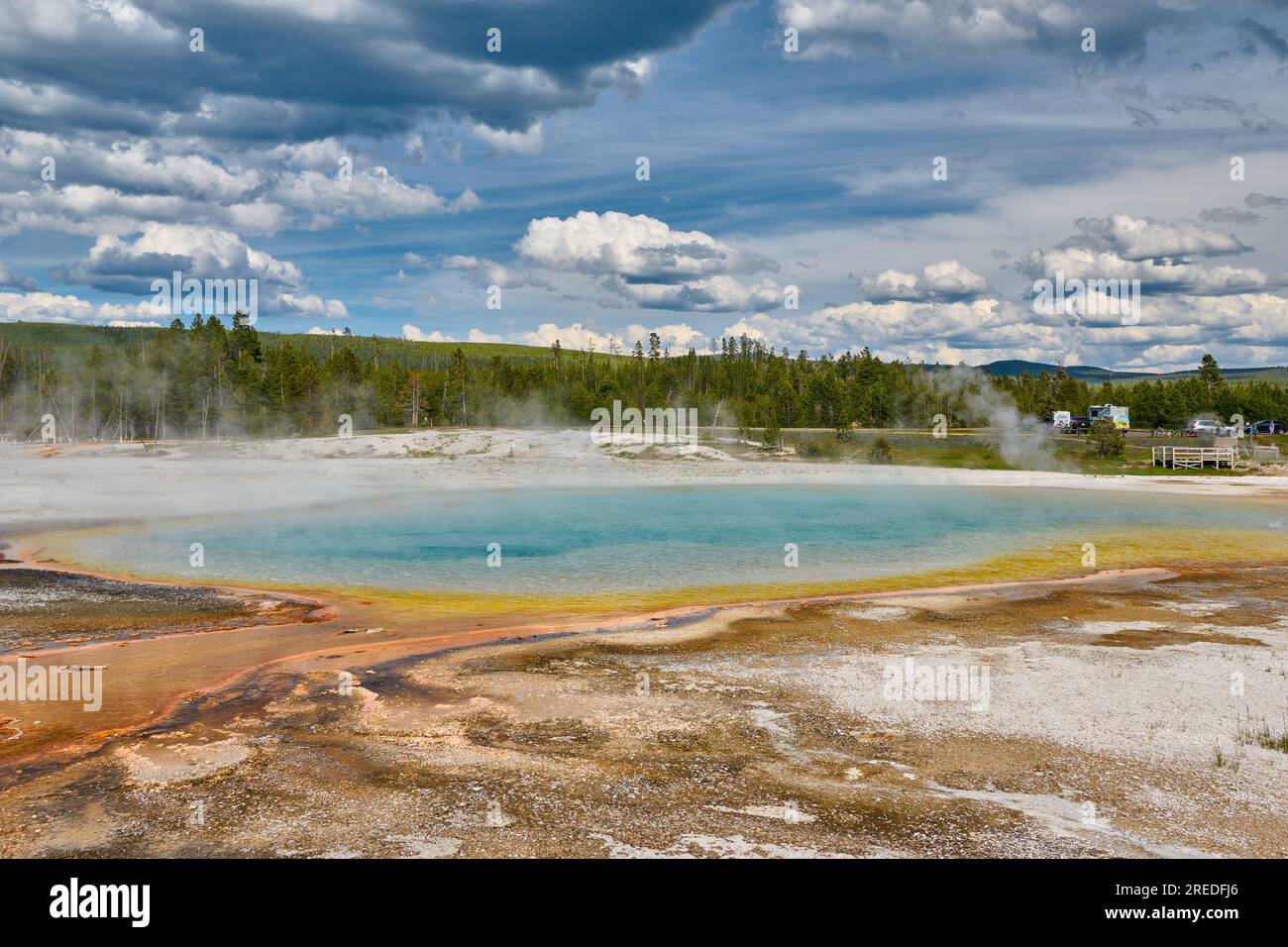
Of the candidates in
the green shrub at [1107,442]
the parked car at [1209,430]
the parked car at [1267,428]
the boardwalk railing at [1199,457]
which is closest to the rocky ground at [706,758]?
the boardwalk railing at [1199,457]

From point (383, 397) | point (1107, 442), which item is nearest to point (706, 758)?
point (1107, 442)

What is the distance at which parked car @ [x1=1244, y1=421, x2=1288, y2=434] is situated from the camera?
8238 centimetres

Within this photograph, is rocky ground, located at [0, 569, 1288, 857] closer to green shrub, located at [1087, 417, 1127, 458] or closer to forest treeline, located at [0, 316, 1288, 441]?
green shrub, located at [1087, 417, 1127, 458]

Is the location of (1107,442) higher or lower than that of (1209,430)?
lower

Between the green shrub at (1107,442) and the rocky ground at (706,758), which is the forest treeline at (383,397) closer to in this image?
the green shrub at (1107,442)

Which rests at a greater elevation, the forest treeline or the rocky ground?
the forest treeline

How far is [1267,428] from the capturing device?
8469cm

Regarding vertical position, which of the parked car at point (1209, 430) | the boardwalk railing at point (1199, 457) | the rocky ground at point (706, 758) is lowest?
the rocky ground at point (706, 758)

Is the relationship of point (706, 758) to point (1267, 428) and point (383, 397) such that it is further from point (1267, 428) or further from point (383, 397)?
point (383, 397)

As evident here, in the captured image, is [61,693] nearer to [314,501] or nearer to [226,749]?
[226,749]

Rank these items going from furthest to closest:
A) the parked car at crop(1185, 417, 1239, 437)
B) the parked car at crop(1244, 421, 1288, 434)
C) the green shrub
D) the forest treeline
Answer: the forest treeline → the parked car at crop(1244, 421, 1288, 434) → the parked car at crop(1185, 417, 1239, 437) → the green shrub

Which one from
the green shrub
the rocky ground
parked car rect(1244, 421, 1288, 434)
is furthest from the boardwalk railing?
the rocky ground

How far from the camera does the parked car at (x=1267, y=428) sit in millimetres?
82375

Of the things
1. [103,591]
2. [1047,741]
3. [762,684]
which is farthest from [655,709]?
[103,591]
